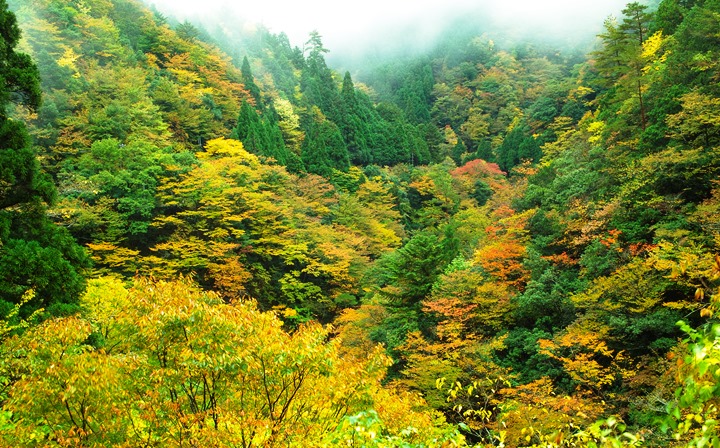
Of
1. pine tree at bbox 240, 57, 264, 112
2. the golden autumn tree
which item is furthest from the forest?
pine tree at bbox 240, 57, 264, 112

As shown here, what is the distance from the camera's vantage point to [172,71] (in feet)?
104

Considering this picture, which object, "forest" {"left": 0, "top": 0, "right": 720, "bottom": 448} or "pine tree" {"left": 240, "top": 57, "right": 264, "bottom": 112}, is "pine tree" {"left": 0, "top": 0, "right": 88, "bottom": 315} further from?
"pine tree" {"left": 240, "top": 57, "right": 264, "bottom": 112}

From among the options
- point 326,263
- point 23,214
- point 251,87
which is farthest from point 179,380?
point 251,87

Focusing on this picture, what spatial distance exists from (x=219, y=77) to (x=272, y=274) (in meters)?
20.4

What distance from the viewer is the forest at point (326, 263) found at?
5.30m

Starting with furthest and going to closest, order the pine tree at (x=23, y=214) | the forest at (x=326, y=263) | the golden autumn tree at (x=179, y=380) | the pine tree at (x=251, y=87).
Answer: the pine tree at (x=251, y=87), the pine tree at (x=23, y=214), the forest at (x=326, y=263), the golden autumn tree at (x=179, y=380)

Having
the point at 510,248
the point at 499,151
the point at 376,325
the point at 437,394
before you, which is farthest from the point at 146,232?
the point at 499,151

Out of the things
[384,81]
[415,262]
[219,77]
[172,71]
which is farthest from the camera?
[384,81]

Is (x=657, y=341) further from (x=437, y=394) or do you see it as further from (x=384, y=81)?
(x=384, y=81)

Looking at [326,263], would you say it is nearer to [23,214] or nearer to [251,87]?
[23,214]

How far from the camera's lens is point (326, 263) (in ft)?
78.3

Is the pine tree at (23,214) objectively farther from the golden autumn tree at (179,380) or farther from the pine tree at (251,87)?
the pine tree at (251,87)

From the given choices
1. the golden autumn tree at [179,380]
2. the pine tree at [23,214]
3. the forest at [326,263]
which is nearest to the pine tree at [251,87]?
the forest at [326,263]

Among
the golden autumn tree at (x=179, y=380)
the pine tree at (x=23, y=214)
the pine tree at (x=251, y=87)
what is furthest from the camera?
the pine tree at (x=251, y=87)
